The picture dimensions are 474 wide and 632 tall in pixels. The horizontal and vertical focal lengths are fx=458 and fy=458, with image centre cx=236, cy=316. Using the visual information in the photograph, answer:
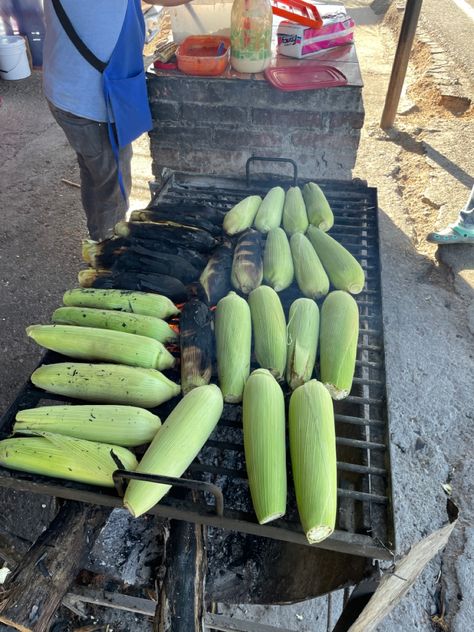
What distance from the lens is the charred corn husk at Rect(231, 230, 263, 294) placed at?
7.05 feet

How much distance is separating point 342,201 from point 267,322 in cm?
137

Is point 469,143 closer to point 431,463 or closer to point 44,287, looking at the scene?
point 431,463

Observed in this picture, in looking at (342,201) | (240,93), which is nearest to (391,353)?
(342,201)

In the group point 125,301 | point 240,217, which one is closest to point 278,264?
point 240,217

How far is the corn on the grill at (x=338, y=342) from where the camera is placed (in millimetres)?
1729

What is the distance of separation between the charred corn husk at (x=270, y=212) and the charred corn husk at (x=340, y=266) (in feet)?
0.94

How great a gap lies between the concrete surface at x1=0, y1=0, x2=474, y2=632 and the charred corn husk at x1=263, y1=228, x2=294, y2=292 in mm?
1504

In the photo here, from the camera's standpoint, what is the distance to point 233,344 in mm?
1806

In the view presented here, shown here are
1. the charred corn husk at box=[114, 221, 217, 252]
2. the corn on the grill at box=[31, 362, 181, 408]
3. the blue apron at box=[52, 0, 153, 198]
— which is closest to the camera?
the corn on the grill at box=[31, 362, 181, 408]

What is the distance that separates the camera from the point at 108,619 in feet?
7.63

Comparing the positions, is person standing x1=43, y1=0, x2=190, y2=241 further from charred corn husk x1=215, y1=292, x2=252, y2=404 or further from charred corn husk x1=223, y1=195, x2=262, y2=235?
charred corn husk x1=215, y1=292, x2=252, y2=404

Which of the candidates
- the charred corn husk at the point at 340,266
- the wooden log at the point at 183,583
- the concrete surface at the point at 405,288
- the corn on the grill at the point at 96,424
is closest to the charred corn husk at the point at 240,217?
the charred corn husk at the point at 340,266

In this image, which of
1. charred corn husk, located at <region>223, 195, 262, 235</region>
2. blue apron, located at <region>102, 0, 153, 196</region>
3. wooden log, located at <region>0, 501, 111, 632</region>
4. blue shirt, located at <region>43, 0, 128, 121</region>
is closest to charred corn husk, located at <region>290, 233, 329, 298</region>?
charred corn husk, located at <region>223, 195, 262, 235</region>

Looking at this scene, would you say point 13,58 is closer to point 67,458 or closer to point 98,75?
point 98,75
